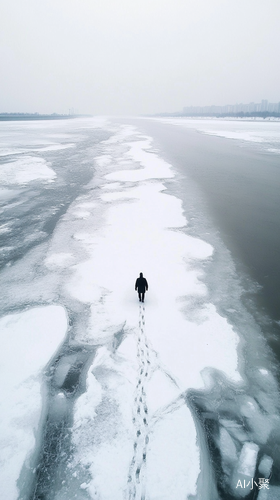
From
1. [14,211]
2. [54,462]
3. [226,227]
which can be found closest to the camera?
[54,462]

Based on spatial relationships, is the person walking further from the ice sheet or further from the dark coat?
Answer: the ice sheet

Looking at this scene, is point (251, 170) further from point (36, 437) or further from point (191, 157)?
point (36, 437)

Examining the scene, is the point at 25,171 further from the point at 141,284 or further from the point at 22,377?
the point at 22,377

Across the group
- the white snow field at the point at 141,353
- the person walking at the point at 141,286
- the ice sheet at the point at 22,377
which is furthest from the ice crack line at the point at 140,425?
the ice sheet at the point at 22,377

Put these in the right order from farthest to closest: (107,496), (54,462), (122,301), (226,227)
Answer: (226,227), (122,301), (54,462), (107,496)

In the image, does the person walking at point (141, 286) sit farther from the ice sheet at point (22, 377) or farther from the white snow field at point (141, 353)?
the ice sheet at point (22, 377)

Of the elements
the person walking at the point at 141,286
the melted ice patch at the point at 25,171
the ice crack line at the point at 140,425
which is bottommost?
the ice crack line at the point at 140,425

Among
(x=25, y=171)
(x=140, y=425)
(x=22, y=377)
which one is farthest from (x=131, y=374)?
(x=25, y=171)

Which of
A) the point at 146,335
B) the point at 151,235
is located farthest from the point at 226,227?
the point at 146,335
